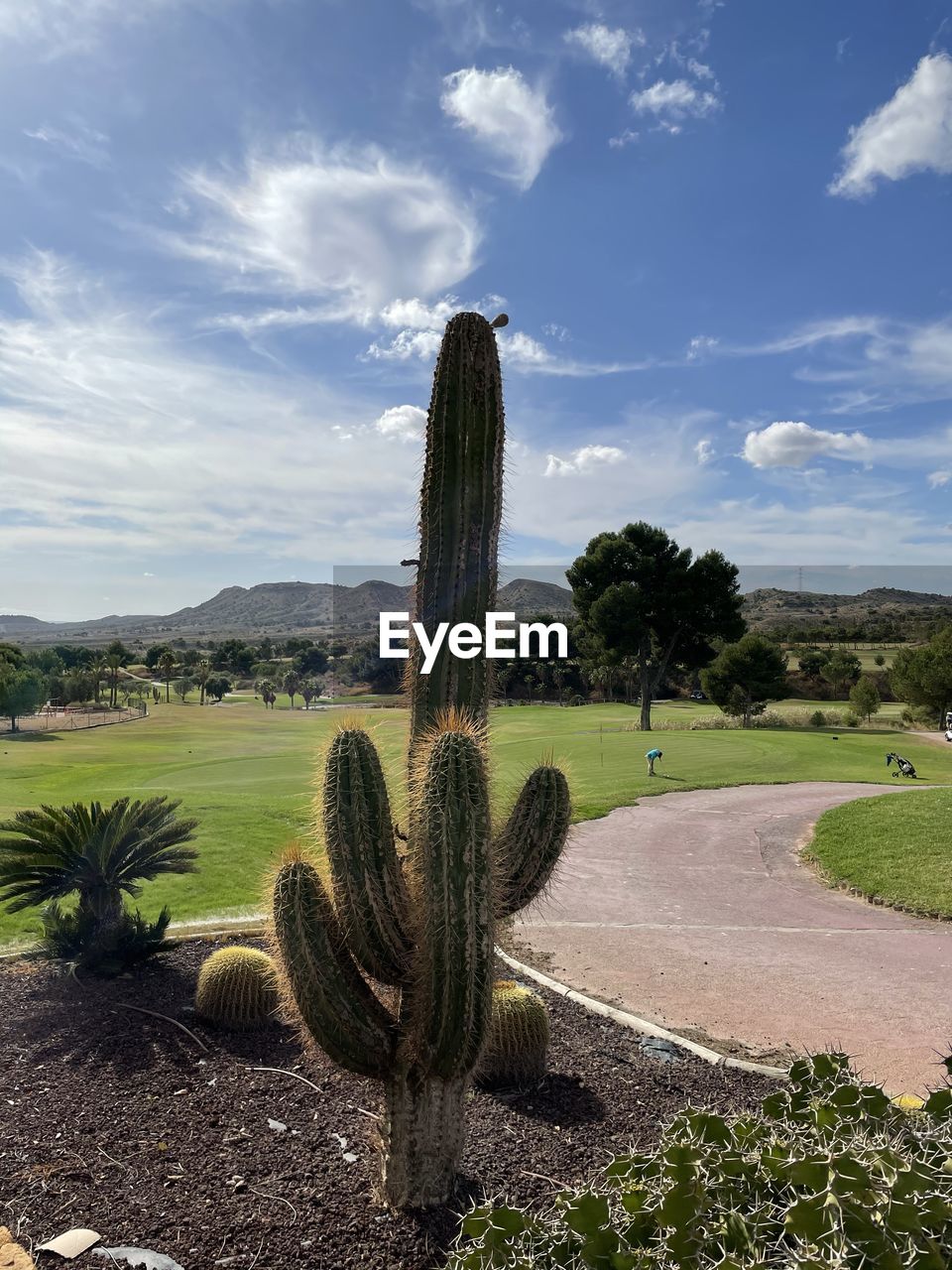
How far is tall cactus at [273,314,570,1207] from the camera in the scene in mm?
3215

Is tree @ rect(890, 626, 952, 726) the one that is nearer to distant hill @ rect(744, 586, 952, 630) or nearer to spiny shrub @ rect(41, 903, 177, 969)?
spiny shrub @ rect(41, 903, 177, 969)

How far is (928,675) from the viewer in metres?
30.9

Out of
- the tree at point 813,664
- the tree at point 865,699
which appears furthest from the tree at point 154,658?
the tree at point 865,699

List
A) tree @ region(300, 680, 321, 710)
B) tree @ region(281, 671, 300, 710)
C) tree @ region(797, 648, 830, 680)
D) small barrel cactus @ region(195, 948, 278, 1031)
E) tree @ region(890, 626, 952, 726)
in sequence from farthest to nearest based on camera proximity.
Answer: tree @ region(281, 671, 300, 710) < tree @ region(797, 648, 830, 680) < tree @ region(300, 680, 321, 710) < tree @ region(890, 626, 952, 726) < small barrel cactus @ region(195, 948, 278, 1031)

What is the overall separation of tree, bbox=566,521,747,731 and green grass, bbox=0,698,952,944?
395 centimetres

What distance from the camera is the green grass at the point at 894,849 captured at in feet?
32.2

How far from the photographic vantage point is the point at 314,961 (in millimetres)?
3355

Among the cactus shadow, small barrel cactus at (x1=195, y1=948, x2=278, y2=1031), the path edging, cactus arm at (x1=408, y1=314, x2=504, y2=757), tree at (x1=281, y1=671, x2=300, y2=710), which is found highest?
cactus arm at (x1=408, y1=314, x2=504, y2=757)

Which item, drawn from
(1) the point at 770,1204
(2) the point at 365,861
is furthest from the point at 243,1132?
(1) the point at 770,1204

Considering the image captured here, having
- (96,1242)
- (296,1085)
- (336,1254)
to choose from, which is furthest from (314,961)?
(296,1085)

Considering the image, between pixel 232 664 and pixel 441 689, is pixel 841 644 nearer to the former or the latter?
pixel 232 664

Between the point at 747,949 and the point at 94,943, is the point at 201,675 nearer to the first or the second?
the point at 94,943

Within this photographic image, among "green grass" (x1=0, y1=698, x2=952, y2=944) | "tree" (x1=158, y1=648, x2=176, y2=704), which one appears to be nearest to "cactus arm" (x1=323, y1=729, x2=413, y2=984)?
"green grass" (x1=0, y1=698, x2=952, y2=944)

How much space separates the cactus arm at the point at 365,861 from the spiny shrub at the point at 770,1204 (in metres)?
1.46
